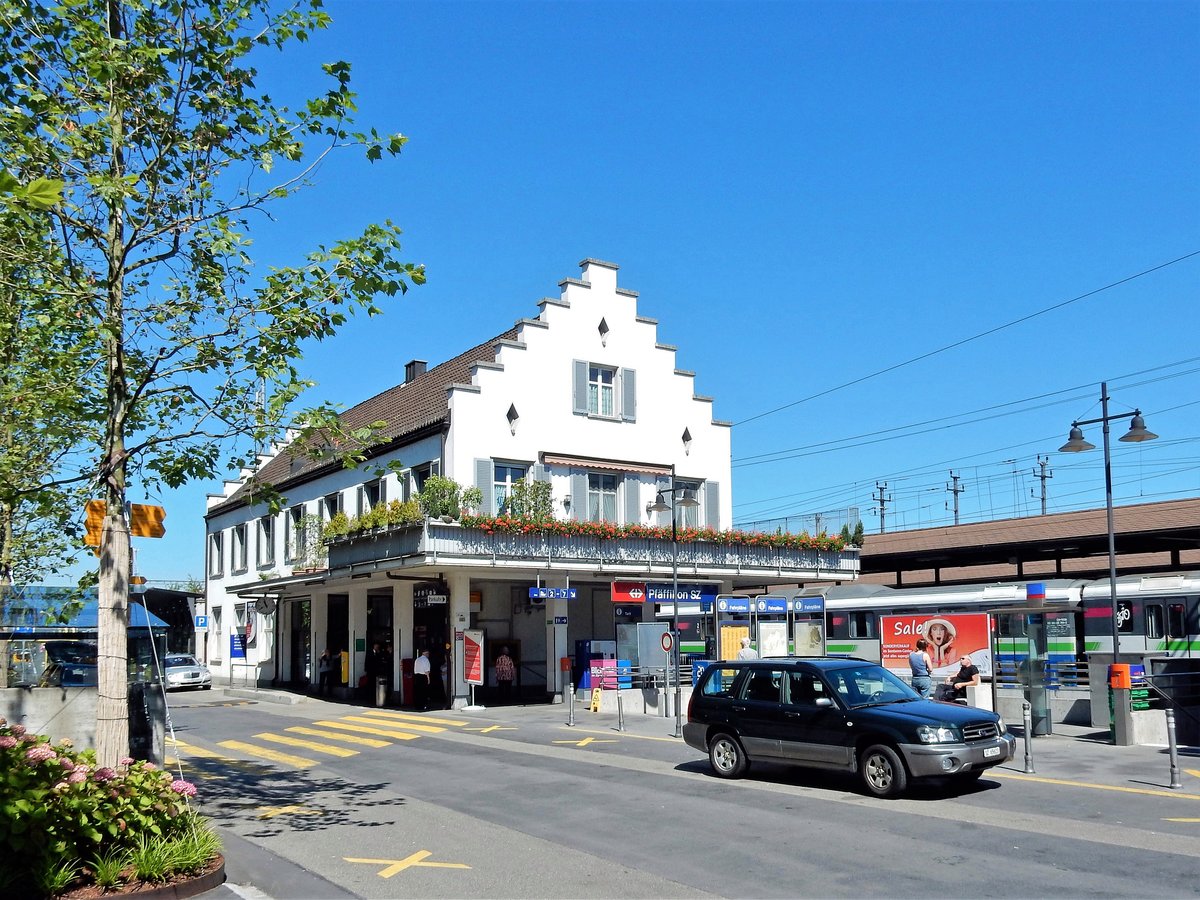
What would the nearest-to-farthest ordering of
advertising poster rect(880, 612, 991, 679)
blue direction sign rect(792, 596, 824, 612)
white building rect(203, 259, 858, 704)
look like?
advertising poster rect(880, 612, 991, 679) < white building rect(203, 259, 858, 704) < blue direction sign rect(792, 596, 824, 612)

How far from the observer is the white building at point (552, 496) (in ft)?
98.7

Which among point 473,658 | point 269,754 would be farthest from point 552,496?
point 269,754

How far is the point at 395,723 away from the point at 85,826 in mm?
17766

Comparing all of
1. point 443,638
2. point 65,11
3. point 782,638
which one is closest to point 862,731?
point 65,11

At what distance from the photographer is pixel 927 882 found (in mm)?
9266

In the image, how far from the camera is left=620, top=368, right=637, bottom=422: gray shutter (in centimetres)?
3453

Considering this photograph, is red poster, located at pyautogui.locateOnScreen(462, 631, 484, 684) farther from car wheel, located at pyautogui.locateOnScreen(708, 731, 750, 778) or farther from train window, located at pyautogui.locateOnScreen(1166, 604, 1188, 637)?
train window, located at pyautogui.locateOnScreen(1166, 604, 1188, 637)

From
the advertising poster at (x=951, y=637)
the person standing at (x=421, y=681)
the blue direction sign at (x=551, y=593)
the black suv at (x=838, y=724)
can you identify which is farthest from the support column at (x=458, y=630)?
the black suv at (x=838, y=724)

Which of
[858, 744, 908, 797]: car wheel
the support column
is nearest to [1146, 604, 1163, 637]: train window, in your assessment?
the support column

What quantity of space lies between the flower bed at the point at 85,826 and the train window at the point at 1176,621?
29.8 metres

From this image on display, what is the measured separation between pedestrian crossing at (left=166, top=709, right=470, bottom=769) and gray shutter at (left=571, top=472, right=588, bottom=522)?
25.6ft

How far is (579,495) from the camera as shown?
3306 cm

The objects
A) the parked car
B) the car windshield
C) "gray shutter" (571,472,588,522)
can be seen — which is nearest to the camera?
the car windshield

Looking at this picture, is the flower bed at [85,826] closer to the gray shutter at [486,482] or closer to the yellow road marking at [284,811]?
the yellow road marking at [284,811]
